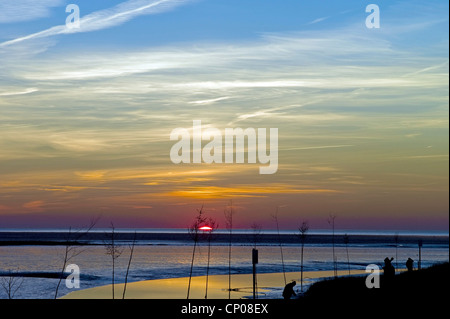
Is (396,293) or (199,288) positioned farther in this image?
(199,288)

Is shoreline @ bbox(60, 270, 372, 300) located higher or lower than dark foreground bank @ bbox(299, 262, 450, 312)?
lower

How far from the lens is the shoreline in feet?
139

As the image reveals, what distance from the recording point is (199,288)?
4688cm

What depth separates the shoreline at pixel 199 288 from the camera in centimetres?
4247

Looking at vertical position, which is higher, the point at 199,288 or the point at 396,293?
the point at 396,293

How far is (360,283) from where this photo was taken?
43.1 m

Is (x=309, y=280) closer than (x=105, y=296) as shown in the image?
No

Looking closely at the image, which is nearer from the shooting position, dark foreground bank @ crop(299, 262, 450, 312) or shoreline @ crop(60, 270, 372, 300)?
dark foreground bank @ crop(299, 262, 450, 312)
